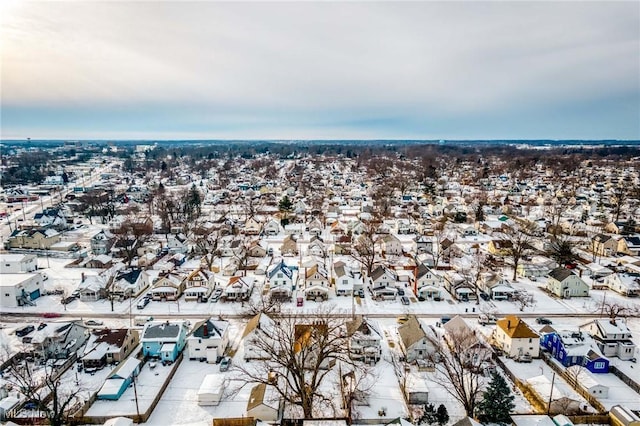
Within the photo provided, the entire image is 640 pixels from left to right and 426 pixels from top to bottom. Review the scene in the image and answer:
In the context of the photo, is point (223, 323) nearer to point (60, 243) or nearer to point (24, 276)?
point (24, 276)

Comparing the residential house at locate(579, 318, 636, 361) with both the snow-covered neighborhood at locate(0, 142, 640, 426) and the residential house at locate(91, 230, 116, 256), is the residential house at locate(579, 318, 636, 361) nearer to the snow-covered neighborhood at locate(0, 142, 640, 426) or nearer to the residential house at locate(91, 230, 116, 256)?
the snow-covered neighborhood at locate(0, 142, 640, 426)

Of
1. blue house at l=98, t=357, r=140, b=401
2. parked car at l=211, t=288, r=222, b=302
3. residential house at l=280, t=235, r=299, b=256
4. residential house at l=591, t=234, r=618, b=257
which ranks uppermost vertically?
residential house at l=591, t=234, r=618, b=257

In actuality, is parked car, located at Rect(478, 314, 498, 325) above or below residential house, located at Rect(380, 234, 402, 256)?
below

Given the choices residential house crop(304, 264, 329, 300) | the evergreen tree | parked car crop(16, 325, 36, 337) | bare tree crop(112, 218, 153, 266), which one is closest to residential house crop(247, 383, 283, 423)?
the evergreen tree

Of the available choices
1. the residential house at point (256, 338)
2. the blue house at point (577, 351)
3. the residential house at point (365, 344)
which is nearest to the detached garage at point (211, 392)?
the residential house at point (256, 338)

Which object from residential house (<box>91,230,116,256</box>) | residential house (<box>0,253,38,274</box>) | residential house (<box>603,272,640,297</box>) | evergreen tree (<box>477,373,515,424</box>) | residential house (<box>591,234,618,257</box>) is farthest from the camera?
residential house (<box>591,234,618,257</box>)

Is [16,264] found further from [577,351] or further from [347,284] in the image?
[577,351]

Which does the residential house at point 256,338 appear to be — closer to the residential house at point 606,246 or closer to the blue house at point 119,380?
the blue house at point 119,380
